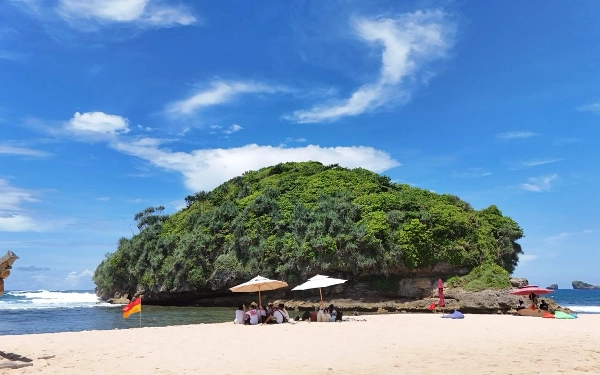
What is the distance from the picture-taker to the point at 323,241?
37375mm

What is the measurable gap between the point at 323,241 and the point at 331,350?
2629 cm

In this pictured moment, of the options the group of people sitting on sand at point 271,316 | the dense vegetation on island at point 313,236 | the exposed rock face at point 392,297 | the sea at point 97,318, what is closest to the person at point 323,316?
the group of people sitting on sand at point 271,316

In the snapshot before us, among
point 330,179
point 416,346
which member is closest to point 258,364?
point 416,346

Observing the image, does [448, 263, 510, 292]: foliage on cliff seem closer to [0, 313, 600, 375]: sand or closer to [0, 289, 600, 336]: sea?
[0, 289, 600, 336]: sea

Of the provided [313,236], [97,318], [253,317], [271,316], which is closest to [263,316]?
[271,316]

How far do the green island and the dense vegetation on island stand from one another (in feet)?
0.30

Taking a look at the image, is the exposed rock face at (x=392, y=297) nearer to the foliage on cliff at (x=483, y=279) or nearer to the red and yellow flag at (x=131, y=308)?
the foliage on cliff at (x=483, y=279)

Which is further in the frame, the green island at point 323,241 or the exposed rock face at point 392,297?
the green island at point 323,241

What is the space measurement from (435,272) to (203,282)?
21.4m

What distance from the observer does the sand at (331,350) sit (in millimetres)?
8719

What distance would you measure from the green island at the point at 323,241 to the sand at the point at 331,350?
61.7 ft

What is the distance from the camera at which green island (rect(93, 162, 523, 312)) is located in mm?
35656

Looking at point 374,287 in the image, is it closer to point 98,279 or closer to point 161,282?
point 161,282

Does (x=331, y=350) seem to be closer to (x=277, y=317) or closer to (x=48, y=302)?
(x=277, y=317)
